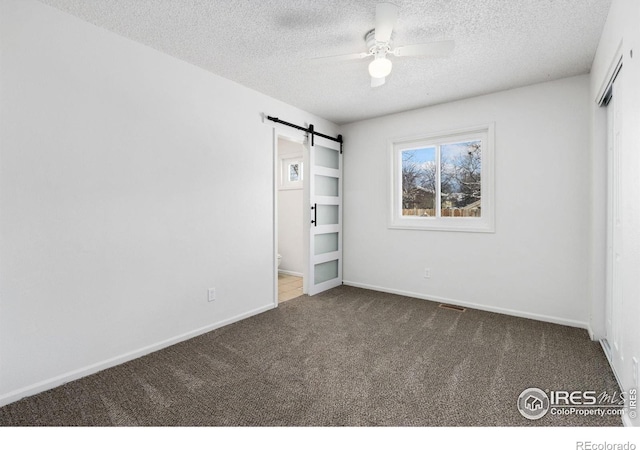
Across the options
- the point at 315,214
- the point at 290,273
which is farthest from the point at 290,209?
the point at 315,214

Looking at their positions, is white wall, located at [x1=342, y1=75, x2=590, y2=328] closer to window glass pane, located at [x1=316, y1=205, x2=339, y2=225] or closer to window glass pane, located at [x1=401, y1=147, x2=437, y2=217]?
window glass pane, located at [x1=401, y1=147, x2=437, y2=217]

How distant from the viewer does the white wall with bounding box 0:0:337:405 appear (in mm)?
1862

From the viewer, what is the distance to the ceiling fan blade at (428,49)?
2008 mm

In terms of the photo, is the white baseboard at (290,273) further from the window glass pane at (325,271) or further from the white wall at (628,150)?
the white wall at (628,150)

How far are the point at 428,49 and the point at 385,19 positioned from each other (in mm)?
420

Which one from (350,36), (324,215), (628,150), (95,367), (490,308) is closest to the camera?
(628,150)

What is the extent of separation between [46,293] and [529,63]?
4.16 meters

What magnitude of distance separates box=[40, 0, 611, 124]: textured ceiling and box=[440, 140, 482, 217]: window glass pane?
2.35ft

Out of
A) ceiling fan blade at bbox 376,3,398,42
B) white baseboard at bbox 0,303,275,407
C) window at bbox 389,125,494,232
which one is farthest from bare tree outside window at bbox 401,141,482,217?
white baseboard at bbox 0,303,275,407

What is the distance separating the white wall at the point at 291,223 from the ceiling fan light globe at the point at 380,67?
3.33 meters

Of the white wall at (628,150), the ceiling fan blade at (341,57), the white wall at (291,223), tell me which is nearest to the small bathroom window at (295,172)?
the white wall at (291,223)

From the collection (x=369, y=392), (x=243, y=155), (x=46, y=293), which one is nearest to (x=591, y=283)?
(x=369, y=392)

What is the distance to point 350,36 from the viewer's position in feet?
7.48

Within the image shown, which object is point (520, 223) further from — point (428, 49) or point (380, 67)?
point (380, 67)
